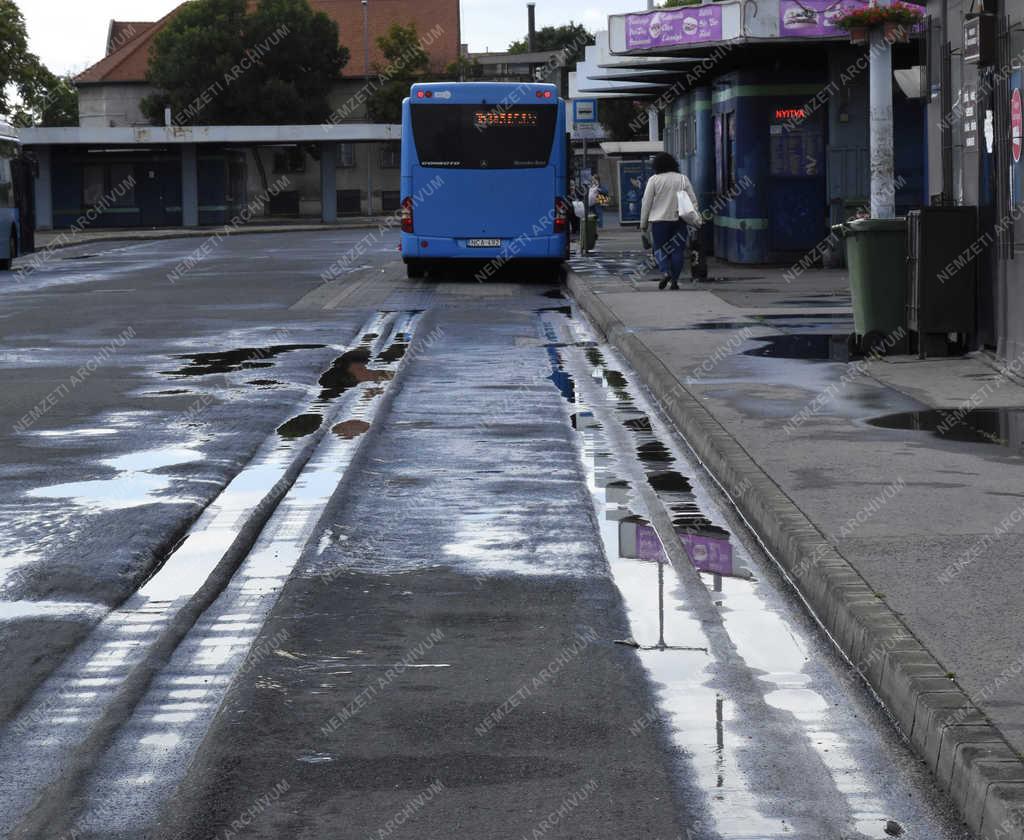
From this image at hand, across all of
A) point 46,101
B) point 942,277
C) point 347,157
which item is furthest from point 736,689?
point 46,101

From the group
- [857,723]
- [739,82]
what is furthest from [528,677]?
[739,82]

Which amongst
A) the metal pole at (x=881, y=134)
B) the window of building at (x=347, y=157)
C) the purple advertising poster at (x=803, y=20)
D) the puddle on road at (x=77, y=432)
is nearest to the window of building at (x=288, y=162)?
the window of building at (x=347, y=157)

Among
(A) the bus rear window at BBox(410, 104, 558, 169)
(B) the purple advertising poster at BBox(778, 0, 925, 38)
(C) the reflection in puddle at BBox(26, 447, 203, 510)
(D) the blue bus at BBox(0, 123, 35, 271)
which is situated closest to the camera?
(C) the reflection in puddle at BBox(26, 447, 203, 510)

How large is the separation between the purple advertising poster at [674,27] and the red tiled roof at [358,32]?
7462 cm

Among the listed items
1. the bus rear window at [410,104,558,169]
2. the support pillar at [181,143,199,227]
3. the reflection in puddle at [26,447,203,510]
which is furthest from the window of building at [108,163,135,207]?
the reflection in puddle at [26,447,203,510]

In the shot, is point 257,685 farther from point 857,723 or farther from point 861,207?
point 861,207

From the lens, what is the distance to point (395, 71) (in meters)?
97.9

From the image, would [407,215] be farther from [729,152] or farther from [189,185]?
[189,185]

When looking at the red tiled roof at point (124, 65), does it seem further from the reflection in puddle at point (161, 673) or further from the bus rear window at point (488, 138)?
the reflection in puddle at point (161, 673)

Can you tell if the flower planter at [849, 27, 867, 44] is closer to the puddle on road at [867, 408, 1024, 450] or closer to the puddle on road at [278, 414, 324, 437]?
the puddle on road at [867, 408, 1024, 450]

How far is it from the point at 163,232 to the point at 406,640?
5914 centimetres

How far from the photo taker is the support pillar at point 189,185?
72375mm

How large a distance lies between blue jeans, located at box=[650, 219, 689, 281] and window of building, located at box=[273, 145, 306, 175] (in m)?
66.7

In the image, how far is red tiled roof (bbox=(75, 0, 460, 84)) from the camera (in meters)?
103
